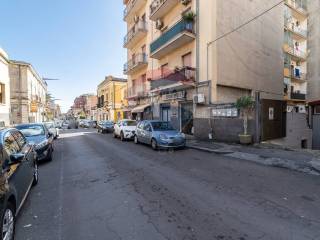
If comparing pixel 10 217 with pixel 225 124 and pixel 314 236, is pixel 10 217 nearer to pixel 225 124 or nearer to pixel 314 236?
pixel 314 236

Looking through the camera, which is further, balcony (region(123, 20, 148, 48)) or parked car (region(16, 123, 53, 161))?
balcony (region(123, 20, 148, 48))

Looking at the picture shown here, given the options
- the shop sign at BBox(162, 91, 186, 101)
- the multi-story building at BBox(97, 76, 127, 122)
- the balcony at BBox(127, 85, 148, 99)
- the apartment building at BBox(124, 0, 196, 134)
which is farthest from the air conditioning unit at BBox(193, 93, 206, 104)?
the multi-story building at BBox(97, 76, 127, 122)

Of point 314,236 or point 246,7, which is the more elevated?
point 246,7

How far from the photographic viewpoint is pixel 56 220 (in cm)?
379

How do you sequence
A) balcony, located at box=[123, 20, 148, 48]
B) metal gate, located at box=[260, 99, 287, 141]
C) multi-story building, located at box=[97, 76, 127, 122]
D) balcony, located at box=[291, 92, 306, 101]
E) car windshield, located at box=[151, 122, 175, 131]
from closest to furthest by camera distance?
metal gate, located at box=[260, 99, 287, 141]
car windshield, located at box=[151, 122, 175, 131]
balcony, located at box=[123, 20, 148, 48]
balcony, located at box=[291, 92, 306, 101]
multi-story building, located at box=[97, 76, 127, 122]

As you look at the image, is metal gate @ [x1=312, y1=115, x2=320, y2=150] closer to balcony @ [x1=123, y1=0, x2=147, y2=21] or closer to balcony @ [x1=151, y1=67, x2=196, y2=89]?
balcony @ [x1=151, y1=67, x2=196, y2=89]

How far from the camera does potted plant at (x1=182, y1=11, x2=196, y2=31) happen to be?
1522 cm

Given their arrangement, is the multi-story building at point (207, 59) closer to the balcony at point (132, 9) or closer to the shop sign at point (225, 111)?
the shop sign at point (225, 111)

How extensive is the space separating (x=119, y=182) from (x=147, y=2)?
69.7ft

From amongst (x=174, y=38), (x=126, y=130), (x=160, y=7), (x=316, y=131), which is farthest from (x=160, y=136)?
(x=160, y=7)

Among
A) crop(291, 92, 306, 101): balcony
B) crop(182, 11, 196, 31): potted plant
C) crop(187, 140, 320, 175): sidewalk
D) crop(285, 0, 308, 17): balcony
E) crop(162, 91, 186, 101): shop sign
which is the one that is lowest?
crop(187, 140, 320, 175): sidewalk

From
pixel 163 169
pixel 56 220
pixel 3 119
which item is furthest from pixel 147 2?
pixel 56 220

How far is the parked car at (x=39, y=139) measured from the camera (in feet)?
26.8

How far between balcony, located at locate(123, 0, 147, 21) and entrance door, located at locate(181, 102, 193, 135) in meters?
13.0
